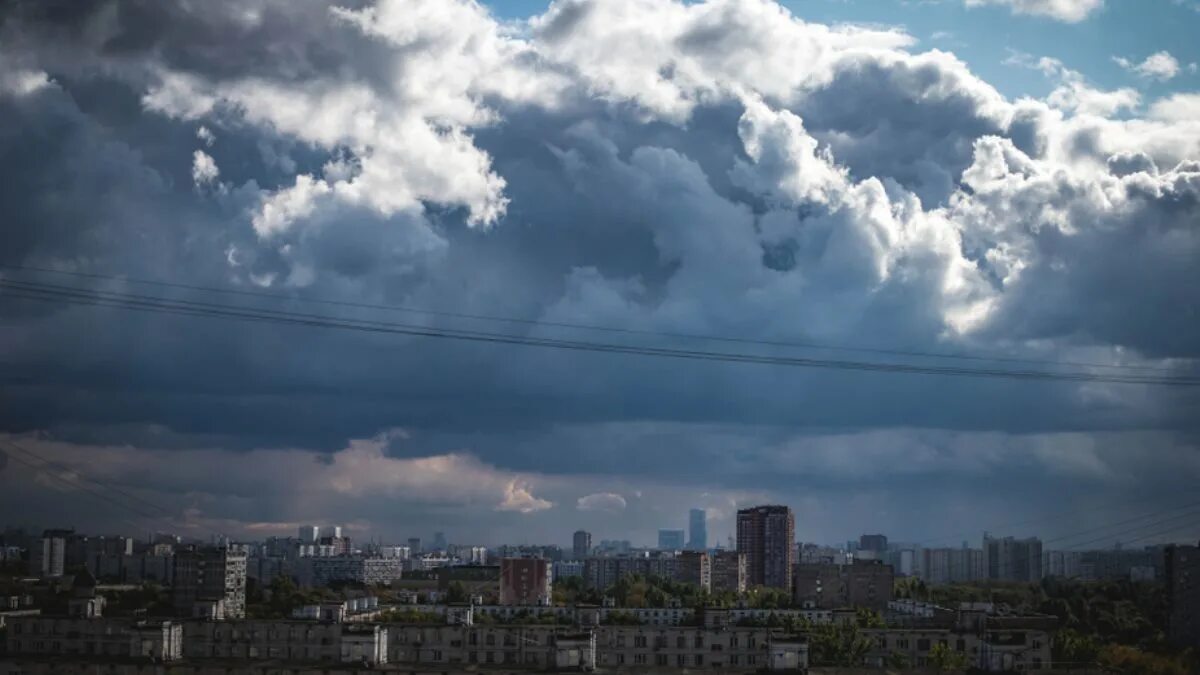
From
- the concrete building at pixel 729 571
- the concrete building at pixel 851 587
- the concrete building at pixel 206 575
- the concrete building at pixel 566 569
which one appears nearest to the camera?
the concrete building at pixel 206 575

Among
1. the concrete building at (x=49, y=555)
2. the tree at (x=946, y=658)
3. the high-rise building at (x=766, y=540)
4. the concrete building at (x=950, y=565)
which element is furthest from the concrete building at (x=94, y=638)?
the concrete building at (x=950, y=565)

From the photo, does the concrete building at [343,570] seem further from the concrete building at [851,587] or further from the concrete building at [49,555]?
the concrete building at [851,587]

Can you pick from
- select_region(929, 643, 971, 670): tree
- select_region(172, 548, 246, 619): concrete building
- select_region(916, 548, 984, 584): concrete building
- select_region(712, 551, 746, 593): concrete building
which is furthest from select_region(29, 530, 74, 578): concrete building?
select_region(929, 643, 971, 670): tree

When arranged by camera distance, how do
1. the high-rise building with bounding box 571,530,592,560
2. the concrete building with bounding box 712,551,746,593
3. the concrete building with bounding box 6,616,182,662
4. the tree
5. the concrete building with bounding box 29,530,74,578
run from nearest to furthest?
the concrete building with bounding box 6,616,182,662, the tree, the concrete building with bounding box 29,530,74,578, the concrete building with bounding box 712,551,746,593, the high-rise building with bounding box 571,530,592,560

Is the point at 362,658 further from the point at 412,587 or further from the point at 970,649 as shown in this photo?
the point at 412,587

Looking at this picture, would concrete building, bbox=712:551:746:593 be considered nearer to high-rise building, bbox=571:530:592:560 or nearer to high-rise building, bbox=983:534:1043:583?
high-rise building, bbox=983:534:1043:583

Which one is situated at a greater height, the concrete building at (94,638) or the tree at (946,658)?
the concrete building at (94,638)

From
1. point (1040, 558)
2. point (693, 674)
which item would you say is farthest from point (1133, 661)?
point (1040, 558)

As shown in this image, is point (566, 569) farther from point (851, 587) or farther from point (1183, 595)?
point (1183, 595)
